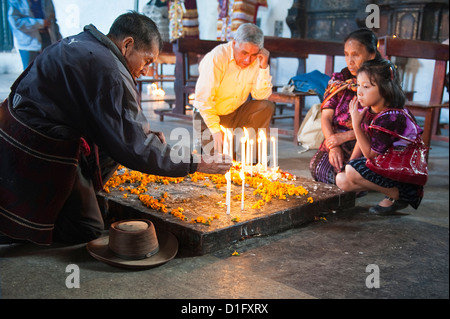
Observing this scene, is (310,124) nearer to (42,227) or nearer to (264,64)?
(264,64)

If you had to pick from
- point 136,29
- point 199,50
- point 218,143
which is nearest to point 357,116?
point 218,143

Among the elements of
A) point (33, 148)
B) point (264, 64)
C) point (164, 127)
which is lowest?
point (164, 127)

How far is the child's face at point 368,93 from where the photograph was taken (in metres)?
3.24

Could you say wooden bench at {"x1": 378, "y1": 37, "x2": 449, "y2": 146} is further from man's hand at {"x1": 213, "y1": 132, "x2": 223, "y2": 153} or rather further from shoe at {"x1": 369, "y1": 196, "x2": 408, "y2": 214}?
man's hand at {"x1": 213, "y1": 132, "x2": 223, "y2": 153}

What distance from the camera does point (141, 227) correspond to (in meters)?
2.40

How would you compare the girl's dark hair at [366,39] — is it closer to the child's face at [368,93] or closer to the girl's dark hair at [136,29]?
the child's face at [368,93]

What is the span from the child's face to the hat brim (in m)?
1.68

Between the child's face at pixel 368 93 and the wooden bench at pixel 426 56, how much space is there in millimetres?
1769

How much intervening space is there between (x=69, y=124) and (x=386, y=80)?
2125mm

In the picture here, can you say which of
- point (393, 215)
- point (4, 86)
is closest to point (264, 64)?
point (393, 215)

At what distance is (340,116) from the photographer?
387 cm

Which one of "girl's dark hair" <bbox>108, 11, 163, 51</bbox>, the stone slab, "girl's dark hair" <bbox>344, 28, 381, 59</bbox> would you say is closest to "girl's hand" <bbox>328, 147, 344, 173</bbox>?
the stone slab

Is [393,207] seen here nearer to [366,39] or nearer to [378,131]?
[378,131]

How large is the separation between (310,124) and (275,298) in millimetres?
3815
